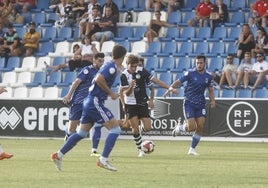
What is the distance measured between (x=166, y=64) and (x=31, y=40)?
5336mm

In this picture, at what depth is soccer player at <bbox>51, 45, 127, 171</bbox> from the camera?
621 inches

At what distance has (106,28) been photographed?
3341 centimetres

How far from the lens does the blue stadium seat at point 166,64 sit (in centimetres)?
3150

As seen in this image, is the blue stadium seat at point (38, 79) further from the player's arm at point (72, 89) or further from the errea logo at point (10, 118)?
the player's arm at point (72, 89)

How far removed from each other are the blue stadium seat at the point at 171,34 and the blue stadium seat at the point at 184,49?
0.63m

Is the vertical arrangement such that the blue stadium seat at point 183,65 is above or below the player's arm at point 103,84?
below

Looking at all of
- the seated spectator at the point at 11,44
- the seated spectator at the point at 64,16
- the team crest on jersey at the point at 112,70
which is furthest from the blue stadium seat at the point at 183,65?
the team crest on jersey at the point at 112,70

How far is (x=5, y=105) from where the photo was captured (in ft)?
97.3

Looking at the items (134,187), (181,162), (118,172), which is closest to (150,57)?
(181,162)

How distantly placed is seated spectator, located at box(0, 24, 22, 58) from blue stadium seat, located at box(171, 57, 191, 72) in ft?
20.3

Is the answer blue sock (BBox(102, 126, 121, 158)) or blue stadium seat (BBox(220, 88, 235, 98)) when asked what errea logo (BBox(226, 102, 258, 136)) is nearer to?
blue stadium seat (BBox(220, 88, 235, 98))

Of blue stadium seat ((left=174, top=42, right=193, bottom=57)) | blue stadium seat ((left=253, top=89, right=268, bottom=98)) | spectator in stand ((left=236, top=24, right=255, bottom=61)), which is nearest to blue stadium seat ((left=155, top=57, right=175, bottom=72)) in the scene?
blue stadium seat ((left=174, top=42, right=193, bottom=57))

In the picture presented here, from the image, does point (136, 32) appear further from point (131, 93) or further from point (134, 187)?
point (134, 187)

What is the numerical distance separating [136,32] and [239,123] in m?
7.25
